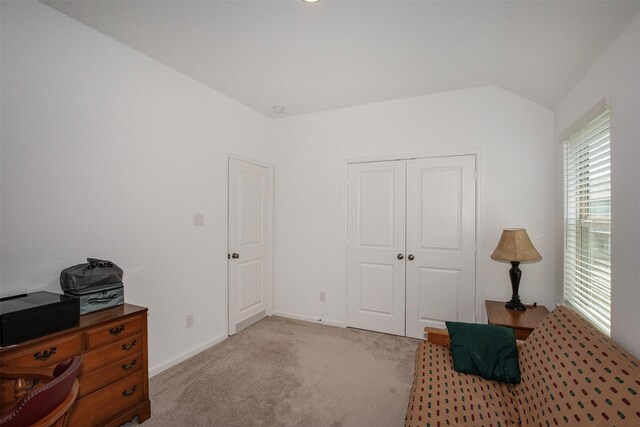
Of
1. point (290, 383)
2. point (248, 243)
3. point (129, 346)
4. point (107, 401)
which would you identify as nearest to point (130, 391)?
point (107, 401)

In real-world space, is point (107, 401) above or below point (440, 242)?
below

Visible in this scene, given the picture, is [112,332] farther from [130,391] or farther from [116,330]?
[130,391]

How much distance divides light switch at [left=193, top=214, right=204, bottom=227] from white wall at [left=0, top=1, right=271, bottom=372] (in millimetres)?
59

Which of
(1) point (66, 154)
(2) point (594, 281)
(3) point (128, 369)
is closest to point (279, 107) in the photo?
(1) point (66, 154)

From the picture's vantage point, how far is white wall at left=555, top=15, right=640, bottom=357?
1.49 m

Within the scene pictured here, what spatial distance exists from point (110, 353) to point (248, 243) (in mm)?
1951

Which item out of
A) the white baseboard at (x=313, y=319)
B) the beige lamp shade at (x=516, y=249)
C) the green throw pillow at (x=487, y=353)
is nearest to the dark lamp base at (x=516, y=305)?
the beige lamp shade at (x=516, y=249)

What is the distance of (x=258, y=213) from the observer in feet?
12.8

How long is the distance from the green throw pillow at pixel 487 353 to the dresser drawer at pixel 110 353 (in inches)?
81.5

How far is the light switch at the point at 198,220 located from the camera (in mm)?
2996

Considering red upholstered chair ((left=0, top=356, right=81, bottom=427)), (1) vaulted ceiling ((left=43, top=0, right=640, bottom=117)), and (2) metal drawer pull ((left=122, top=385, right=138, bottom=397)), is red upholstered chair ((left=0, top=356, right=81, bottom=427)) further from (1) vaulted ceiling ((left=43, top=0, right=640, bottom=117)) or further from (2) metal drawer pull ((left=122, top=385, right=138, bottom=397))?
(1) vaulted ceiling ((left=43, top=0, right=640, bottom=117))

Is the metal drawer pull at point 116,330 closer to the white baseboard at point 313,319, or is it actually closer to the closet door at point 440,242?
the white baseboard at point 313,319

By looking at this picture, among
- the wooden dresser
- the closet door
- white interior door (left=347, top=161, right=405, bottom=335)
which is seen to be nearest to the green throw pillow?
the closet door

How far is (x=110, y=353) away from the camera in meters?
1.87
